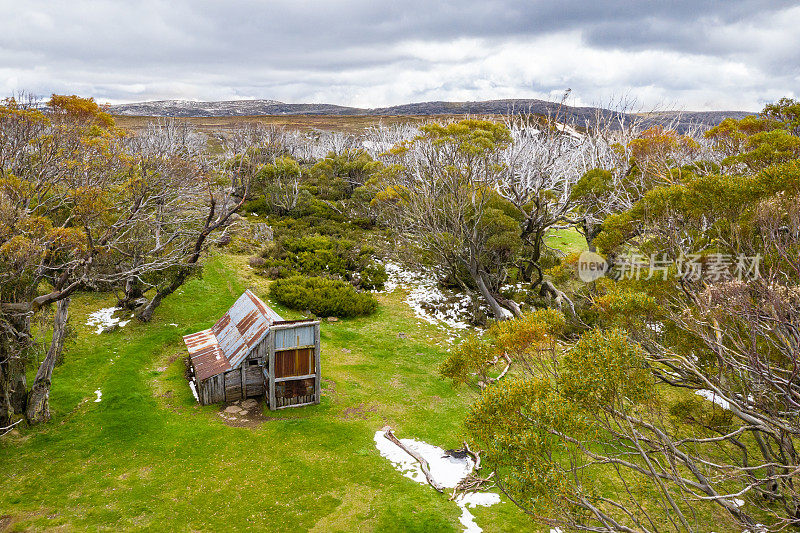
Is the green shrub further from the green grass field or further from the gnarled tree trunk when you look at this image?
the gnarled tree trunk

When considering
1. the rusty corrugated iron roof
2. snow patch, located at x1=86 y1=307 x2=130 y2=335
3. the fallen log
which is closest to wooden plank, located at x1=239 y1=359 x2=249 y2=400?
the rusty corrugated iron roof

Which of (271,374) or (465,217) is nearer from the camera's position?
(271,374)

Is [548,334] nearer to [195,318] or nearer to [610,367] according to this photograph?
[610,367]

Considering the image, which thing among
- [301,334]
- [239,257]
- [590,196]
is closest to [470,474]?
[301,334]

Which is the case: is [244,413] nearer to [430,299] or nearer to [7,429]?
[7,429]

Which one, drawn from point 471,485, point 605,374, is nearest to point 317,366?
point 471,485

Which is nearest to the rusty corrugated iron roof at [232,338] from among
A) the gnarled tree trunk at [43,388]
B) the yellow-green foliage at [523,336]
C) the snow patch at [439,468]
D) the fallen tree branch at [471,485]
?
the gnarled tree trunk at [43,388]

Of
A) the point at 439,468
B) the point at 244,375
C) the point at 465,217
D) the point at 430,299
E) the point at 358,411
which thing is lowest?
the point at 358,411
